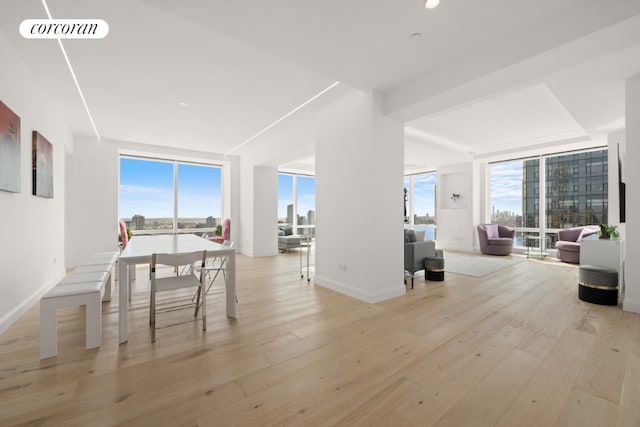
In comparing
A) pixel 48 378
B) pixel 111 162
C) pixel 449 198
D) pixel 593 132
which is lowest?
pixel 48 378

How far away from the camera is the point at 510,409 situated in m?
1.57

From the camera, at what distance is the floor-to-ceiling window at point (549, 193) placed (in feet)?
21.6

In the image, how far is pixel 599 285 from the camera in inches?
132

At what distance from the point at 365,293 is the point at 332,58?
281 cm

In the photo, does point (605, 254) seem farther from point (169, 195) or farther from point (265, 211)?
point (169, 195)

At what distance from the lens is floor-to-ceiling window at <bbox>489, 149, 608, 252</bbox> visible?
21.6 ft

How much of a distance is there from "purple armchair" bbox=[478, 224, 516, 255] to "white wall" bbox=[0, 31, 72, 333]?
9082 mm

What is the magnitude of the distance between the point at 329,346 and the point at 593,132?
6469 mm

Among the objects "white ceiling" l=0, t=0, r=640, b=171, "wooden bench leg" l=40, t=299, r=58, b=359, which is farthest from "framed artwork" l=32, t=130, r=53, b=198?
"wooden bench leg" l=40, t=299, r=58, b=359

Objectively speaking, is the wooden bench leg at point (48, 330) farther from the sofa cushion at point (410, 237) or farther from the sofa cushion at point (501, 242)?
the sofa cushion at point (501, 242)

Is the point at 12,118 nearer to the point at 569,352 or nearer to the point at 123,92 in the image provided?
the point at 123,92

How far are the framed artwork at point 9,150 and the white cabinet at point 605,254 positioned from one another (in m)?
7.22

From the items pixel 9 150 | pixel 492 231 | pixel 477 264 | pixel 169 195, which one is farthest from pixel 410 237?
pixel 169 195

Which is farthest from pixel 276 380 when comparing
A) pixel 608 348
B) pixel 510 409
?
pixel 608 348
